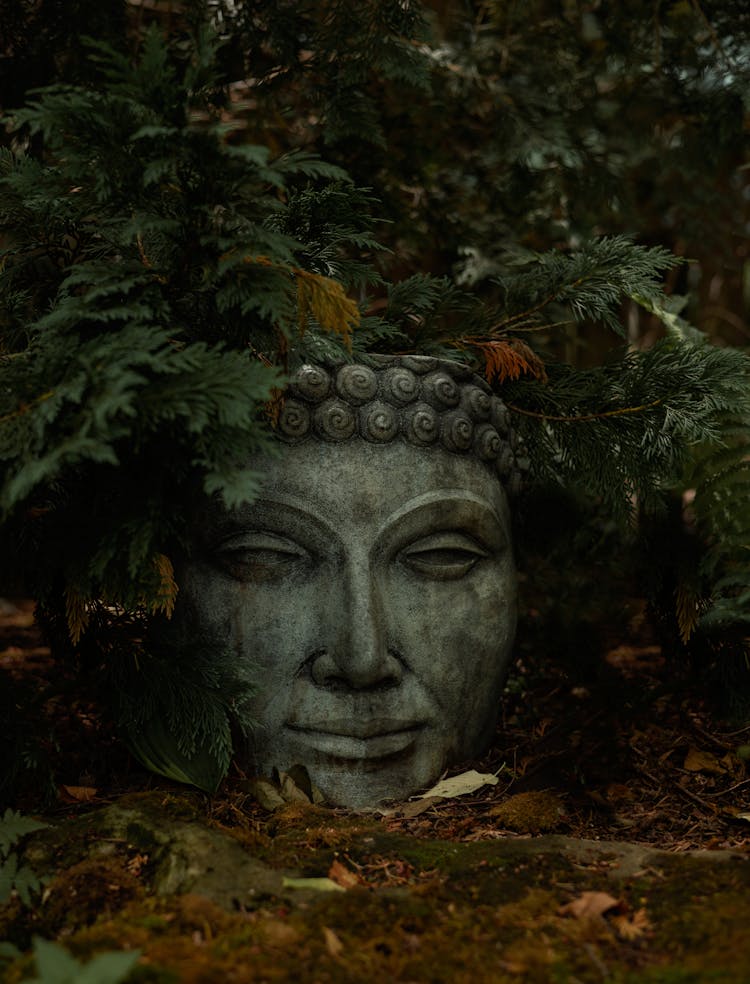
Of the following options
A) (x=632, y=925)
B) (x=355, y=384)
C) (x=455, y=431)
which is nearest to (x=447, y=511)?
(x=455, y=431)

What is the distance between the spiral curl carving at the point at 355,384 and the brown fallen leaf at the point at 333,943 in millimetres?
1679

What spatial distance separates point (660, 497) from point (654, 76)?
2.55m

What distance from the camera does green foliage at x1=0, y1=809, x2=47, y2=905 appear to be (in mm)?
2302

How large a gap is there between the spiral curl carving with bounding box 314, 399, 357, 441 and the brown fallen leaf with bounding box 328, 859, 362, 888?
1.34 meters

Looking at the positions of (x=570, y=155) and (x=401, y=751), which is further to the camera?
(x=570, y=155)

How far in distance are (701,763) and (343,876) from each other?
165 centimetres

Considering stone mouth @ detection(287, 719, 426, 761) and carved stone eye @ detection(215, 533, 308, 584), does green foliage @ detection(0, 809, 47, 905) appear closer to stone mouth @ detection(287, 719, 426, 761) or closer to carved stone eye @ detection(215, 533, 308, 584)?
stone mouth @ detection(287, 719, 426, 761)

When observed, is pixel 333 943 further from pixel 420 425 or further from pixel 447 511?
pixel 420 425

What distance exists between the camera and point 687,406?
3.32 metres

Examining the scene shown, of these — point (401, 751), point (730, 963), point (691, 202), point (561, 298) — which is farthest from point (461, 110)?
point (730, 963)

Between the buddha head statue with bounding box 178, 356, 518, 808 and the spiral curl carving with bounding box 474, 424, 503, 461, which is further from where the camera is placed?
the spiral curl carving with bounding box 474, 424, 503, 461

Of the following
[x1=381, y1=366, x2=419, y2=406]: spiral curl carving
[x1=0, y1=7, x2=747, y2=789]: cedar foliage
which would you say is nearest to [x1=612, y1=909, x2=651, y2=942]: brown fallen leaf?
[x1=0, y1=7, x2=747, y2=789]: cedar foliage

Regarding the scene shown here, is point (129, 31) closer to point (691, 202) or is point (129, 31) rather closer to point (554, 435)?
point (554, 435)

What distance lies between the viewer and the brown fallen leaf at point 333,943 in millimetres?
1973
